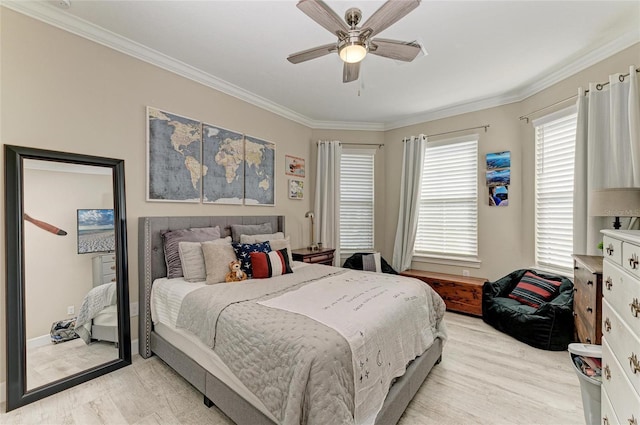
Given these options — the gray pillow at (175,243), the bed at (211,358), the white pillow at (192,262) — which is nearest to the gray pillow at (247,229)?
the bed at (211,358)

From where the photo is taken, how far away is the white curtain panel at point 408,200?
4.35 meters

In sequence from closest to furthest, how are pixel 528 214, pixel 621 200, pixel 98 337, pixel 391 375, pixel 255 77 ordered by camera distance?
pixel 391 375
pixel 621 200
pixel 98 337
pixel 255 77
pixel 528 214

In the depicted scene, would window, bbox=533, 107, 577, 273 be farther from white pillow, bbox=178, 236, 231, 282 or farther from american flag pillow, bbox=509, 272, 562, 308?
white pillow, bbox=178, 236, 231, 282

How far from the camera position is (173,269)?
262 centimetres

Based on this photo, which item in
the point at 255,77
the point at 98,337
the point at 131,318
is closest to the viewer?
the point at 98,337

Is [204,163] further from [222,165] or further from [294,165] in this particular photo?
[294,165]

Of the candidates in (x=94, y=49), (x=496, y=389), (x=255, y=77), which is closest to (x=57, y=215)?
(x=94, y=49)

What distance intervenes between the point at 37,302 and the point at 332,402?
227 cm

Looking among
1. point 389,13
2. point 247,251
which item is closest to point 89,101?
point 247,251

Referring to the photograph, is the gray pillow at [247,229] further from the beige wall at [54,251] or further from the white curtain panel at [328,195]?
the beige wall at [54,251]

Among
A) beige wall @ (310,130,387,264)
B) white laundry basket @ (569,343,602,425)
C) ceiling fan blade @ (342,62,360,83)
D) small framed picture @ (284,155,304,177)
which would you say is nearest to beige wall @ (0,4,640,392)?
small framed picture @ (284,155,304,177)

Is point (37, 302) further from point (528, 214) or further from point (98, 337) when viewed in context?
point (528, 214)

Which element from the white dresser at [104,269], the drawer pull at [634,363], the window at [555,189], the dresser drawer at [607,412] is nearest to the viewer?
the drawer pull at [634,363]

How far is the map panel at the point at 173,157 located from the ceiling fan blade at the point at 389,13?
83.7 inches
